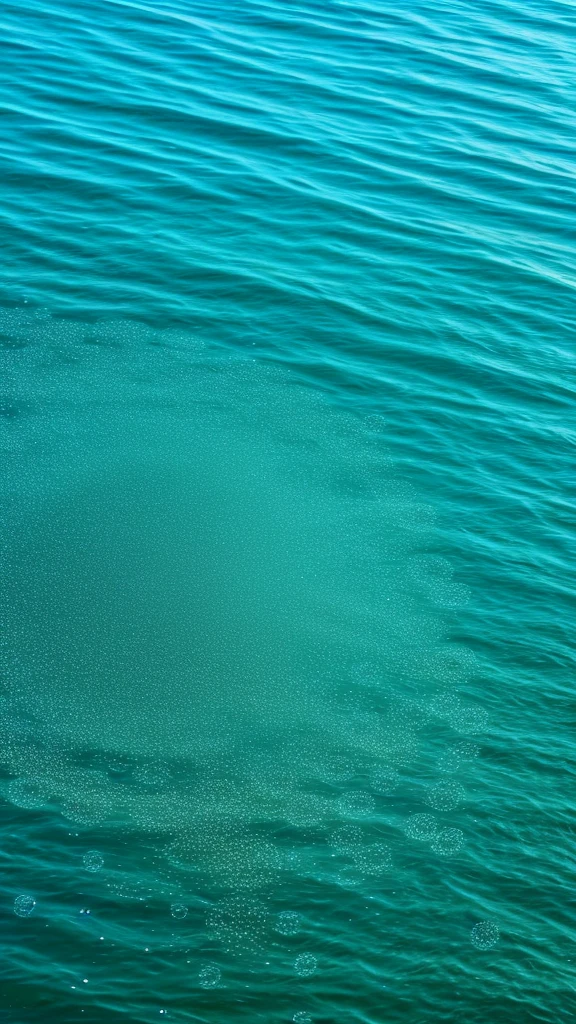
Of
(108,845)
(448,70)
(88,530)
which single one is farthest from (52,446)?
(448,70)

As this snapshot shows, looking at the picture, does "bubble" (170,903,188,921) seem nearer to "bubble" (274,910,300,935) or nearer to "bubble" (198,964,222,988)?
"bubble" (198,964,222,988)

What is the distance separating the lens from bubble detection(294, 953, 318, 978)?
399 inches

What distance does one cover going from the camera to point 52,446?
1598cm

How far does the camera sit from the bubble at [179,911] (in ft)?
34.2

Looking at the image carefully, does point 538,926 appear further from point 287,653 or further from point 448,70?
point 448,70

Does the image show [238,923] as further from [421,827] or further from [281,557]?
[281,557]

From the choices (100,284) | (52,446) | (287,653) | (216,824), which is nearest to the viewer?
(216,824)

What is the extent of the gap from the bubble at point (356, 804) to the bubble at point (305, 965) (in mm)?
1658

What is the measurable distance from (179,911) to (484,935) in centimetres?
282

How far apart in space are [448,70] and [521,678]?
2099cm

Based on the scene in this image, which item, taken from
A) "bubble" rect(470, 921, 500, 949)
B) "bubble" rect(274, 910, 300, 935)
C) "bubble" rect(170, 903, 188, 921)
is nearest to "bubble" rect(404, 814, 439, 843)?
"bubble" rect(470, 921, 500, 949)

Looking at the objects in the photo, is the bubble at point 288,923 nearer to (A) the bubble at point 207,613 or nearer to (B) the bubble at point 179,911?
(A) the bubble at point 207,613

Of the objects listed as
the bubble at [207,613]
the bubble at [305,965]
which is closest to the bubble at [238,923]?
the bubble at [207,613]

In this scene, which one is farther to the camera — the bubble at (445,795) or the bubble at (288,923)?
the bubble at (445,795)
